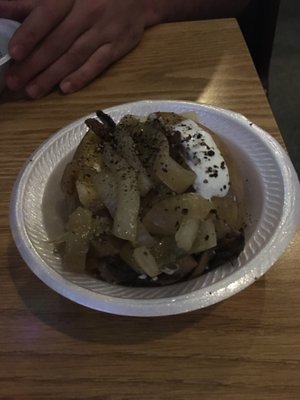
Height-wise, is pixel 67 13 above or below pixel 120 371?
above

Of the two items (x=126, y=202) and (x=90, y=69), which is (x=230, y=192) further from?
(x=90, y=69)

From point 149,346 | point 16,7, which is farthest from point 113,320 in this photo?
point 16,7

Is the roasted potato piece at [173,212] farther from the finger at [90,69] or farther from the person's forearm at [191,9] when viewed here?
the person's forearm at [191,9]

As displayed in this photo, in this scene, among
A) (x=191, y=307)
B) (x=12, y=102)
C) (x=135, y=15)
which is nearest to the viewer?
(x=191, y=307)

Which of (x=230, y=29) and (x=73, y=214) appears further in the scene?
(x=230, y=29)

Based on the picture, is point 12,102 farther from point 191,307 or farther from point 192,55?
point 191,307

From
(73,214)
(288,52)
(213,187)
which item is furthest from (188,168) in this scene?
(288,52)
